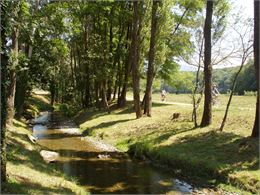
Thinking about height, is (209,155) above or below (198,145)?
below

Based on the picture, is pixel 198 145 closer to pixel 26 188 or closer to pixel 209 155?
pixel 209 155

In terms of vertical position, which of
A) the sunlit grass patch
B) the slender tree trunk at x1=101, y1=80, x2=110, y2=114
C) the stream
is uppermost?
the slender tree trunk at x1=101, y1=80, x2=110, y2=114

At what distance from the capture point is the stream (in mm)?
14961

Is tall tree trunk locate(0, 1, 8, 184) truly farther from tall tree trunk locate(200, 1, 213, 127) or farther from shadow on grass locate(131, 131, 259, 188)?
tall tree trunk locate(200, 1, 213, 127)

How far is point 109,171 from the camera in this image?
58.1ft

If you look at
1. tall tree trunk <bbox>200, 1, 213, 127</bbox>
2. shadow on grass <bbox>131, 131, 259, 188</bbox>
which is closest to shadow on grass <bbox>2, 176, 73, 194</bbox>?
shadow on grass <bbox>131, 131, 259, 188</bbox>

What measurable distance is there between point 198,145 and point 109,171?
4.70 meters

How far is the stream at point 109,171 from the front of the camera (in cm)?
1496

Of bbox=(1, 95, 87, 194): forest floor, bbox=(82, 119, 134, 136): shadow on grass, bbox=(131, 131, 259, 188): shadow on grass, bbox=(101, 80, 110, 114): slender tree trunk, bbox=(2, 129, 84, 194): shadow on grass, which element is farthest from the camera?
bbox=(101, 80, 110, 114): slender tree trunk

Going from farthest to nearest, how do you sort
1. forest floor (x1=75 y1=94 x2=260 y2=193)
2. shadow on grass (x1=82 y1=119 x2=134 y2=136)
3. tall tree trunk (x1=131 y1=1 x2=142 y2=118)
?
shadow on grass (x1=82 y1=119 x2=134 y2=136)
tall tree trunk (x1=131 y1=1 x2=142 y2=118)
forest floor (x1=75 y1=94 x2=260 y2=193)

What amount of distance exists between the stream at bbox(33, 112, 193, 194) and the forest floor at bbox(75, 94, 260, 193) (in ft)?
2.99

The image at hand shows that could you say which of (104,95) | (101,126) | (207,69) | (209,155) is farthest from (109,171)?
(104,95)

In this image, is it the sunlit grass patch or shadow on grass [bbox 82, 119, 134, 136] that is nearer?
the sunlit grass patch

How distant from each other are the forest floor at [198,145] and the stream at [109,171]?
911mm
